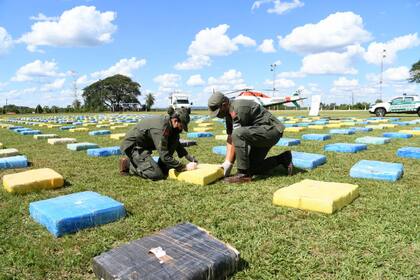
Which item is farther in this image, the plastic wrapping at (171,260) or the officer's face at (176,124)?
the officer's face at (176,124)

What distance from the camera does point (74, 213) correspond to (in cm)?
305

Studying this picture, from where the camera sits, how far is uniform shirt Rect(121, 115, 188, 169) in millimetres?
4723

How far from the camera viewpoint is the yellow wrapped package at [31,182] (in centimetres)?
417

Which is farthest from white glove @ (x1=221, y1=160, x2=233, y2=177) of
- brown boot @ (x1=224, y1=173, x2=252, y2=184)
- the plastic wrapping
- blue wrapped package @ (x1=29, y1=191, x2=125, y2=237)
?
the plastic wrapping

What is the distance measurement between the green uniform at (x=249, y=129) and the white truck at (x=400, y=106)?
877 inches

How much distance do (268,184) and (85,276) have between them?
2797 mm

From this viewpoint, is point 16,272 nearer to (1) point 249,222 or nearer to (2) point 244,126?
(1) point 249,222

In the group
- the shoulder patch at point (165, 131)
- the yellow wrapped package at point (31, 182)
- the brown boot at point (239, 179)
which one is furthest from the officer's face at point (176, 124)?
the yellow wrapped package at point (31, 182)

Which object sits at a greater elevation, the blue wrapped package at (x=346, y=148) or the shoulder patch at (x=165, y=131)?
the shoulder patch at (x=165, y=131)

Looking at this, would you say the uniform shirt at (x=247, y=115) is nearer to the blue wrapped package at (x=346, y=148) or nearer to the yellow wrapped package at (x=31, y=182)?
the yellow wrapped package at (x=31, y=182)

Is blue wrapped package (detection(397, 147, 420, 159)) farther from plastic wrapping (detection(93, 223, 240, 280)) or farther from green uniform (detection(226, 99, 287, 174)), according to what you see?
plastic wrapping (detection(93, 223, 240, 280))

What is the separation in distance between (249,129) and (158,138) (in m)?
1.26

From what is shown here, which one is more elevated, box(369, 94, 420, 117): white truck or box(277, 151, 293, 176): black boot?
box(369, 94, 420, 117): white truck

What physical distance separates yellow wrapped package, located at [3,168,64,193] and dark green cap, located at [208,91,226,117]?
7.24ft
